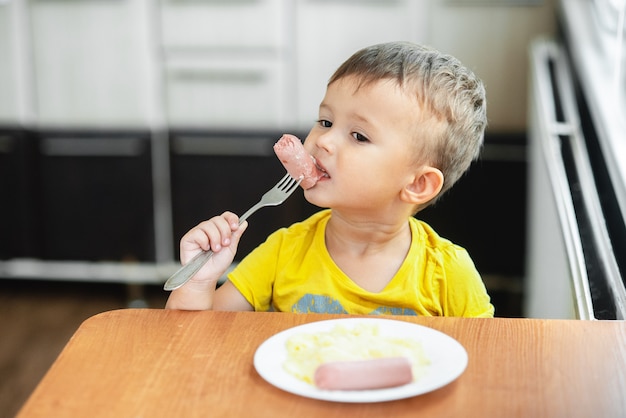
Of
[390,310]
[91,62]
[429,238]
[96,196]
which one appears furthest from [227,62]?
[390,310]

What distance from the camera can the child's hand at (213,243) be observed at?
1211mm

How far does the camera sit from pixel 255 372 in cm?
88

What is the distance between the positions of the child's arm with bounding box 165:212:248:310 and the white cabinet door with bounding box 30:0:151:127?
6.94 ft

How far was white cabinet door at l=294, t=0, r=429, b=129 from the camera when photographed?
10.0 ft

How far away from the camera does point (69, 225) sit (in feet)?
11.2

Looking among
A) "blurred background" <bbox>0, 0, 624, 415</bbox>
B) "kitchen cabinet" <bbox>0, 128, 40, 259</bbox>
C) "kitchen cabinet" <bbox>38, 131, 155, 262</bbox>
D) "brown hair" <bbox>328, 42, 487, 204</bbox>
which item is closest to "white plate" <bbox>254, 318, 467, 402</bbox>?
"brown hair" <bbox>328, 42, 487, 204</bbox>

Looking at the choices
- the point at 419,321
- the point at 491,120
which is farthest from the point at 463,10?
the point at 419,321

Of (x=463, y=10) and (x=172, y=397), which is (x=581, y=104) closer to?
(x=463, y=10)

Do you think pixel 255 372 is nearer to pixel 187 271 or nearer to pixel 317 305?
pixel 187 271

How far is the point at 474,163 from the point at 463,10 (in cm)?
Result: 55

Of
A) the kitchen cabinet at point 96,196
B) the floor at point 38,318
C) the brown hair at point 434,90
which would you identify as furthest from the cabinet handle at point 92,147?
the brown hair at point 434,90

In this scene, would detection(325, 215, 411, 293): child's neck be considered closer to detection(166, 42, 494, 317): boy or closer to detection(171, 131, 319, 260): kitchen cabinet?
detection(166, 42, 494, 317): boy

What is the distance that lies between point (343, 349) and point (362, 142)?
46 cm

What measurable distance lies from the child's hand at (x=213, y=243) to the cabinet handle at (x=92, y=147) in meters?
2.11
